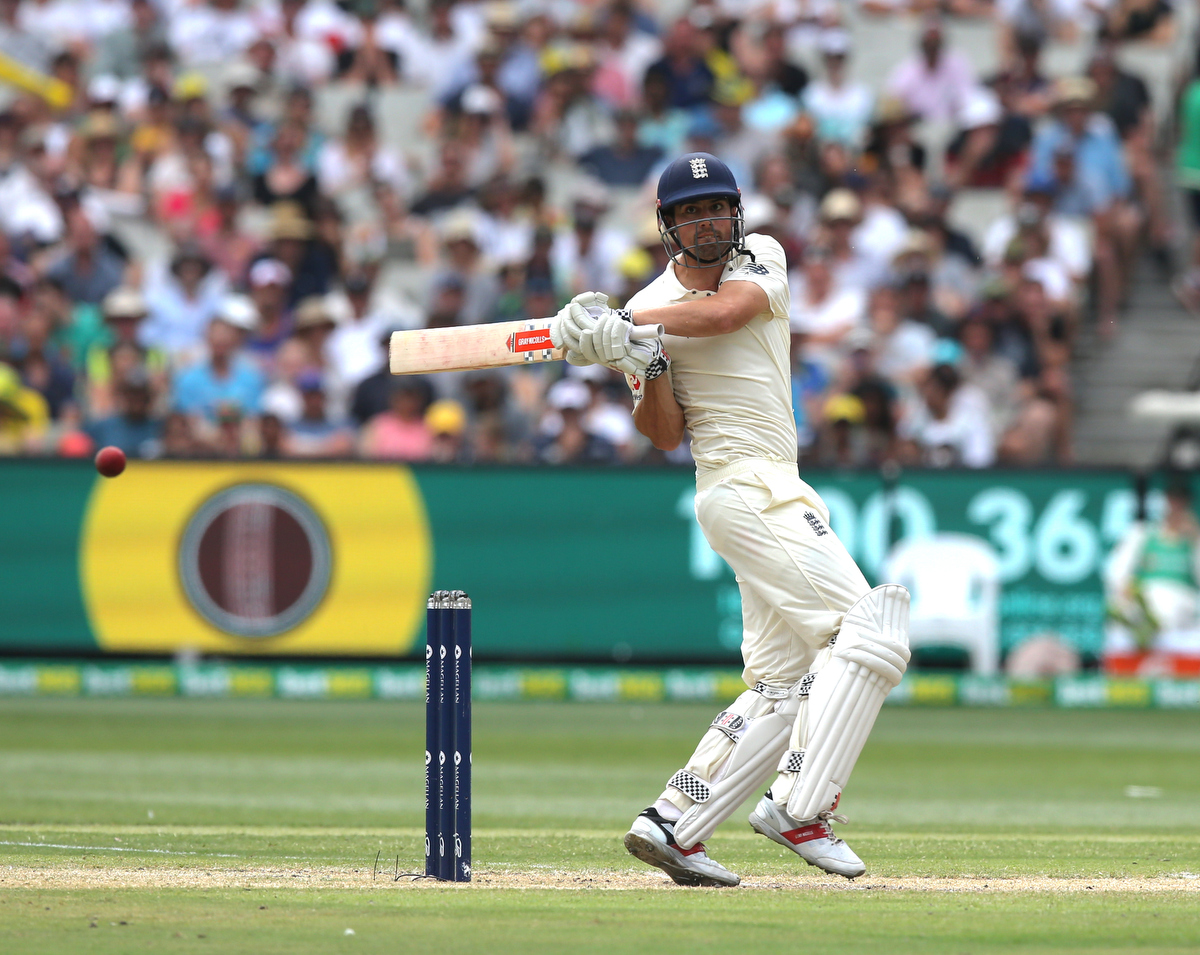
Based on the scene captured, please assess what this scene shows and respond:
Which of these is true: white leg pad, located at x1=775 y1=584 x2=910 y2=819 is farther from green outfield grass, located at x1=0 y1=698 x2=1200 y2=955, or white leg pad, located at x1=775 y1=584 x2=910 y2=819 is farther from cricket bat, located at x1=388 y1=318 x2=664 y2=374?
cricket bat, located at x1=388 y1=318 x2=664 y2=374

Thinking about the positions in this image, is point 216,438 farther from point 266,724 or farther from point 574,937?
point 574,937

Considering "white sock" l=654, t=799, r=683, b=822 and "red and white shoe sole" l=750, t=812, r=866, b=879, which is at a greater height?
"white sock" l=654, t=799, r=683, b=822

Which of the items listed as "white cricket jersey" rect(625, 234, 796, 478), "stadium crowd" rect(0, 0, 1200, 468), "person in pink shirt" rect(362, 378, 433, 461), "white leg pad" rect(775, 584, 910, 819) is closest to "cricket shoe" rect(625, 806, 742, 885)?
"white leg pad" rect(775, 584, 910, 819)

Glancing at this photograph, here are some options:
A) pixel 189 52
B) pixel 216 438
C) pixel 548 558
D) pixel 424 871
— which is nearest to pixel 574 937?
pixel 424 871

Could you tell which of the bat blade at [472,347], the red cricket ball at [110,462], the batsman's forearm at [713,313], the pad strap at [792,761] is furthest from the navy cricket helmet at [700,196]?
the red cricket ball at [110,462]

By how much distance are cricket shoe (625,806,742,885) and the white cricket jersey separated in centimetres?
105

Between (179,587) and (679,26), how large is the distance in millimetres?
7162

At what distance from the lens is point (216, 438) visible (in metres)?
13.7

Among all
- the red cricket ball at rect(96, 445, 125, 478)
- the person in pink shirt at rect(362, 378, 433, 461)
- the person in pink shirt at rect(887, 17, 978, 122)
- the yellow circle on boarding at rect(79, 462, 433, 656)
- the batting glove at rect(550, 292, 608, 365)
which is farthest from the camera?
the person in pink shirt at rect(887, 17, 978, 122)

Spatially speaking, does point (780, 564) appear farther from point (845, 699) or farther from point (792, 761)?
point (792, 761)

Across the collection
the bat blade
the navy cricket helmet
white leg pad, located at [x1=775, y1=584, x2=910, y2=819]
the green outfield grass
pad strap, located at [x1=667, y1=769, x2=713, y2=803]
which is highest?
the navy cricket helmet

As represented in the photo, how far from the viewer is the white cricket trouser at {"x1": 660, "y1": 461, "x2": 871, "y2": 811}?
17.8 ft

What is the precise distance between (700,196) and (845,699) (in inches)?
59.2

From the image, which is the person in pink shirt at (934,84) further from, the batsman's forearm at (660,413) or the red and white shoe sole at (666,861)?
the red and white shoe sole at (666,861)
